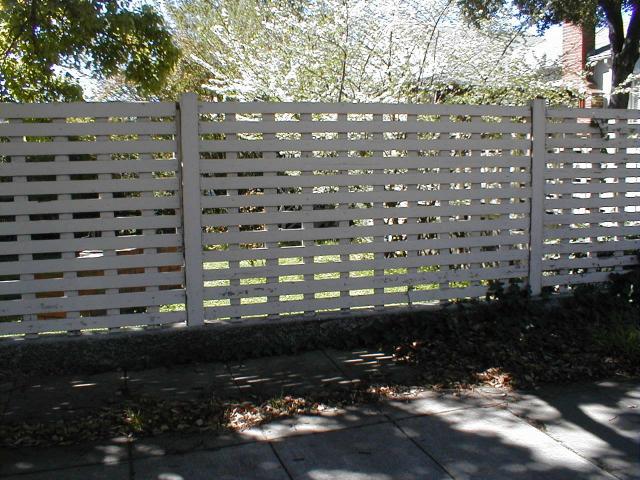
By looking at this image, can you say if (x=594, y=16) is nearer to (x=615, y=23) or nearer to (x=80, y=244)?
(x=615, y=23)

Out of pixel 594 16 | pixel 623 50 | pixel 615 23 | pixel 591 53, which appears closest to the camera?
pixel 623 50

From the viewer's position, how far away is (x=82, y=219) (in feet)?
15.1

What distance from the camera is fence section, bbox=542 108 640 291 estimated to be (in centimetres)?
568

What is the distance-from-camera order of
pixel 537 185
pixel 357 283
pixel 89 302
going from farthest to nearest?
pixel 537 185, pixel 357 283, pixel 89 302

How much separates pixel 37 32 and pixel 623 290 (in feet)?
20.0

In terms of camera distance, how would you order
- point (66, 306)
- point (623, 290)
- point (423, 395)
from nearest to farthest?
point (423, 395) → point (66, 306) → point (623, 290)

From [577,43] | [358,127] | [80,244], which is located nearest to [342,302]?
[358,127]

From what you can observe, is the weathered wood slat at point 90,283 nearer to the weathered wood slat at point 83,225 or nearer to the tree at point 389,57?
the weathered wood slat at point 83,225

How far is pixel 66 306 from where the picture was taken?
15.1ft

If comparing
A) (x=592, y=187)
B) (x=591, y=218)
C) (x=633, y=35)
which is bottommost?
(x=591, y=218)

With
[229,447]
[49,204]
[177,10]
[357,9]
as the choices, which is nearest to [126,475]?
[229,447]

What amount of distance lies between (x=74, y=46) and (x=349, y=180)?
10.1 ft

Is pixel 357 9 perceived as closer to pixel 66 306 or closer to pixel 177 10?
pixel 66 306

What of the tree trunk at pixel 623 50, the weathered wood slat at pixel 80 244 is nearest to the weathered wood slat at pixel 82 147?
the weathered wood slat at pixel 80 244
